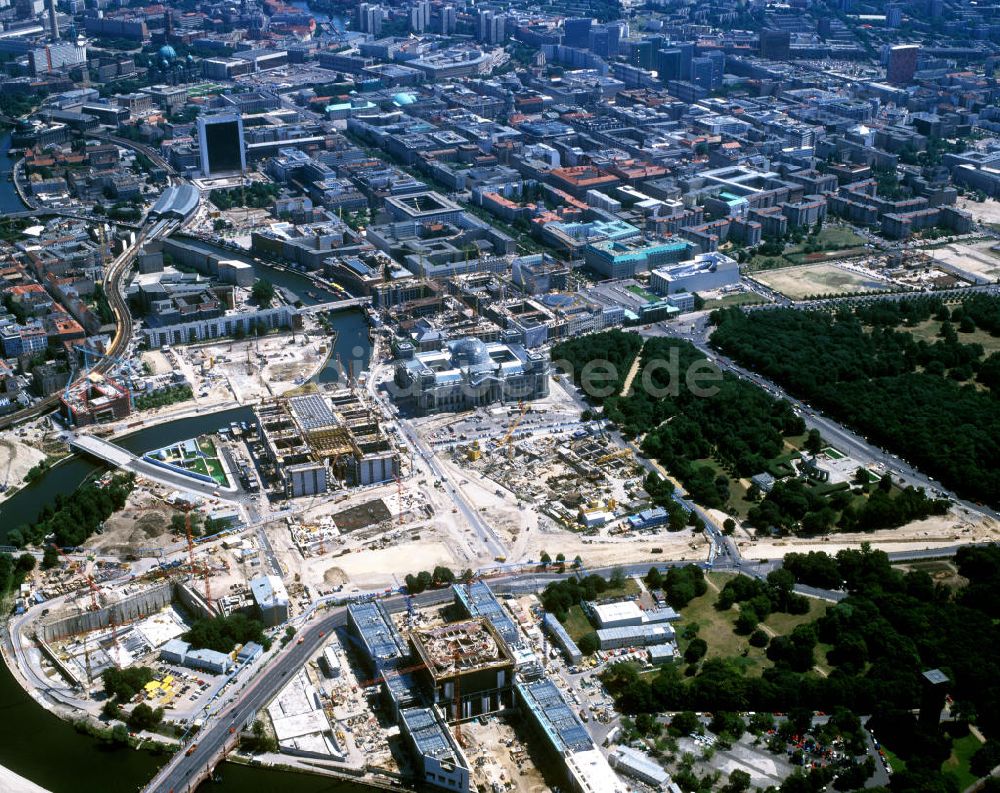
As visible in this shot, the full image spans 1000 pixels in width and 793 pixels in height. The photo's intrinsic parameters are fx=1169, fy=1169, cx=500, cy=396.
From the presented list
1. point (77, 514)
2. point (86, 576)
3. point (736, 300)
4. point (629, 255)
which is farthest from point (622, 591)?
point (629, 255)

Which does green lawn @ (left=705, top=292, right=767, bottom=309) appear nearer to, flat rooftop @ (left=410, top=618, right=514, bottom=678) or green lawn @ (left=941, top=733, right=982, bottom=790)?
flat rooftop @ (left=410, top=618, right=514, bottom=678)

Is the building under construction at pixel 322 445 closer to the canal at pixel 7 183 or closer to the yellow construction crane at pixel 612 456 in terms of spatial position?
the yellow construction crane at pixel 612 456

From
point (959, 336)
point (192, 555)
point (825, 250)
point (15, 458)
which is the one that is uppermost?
point (825, 250)

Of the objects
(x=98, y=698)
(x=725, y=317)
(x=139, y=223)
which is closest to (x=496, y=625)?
(x=98, y=698)

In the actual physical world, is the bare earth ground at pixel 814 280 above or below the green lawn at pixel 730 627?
above

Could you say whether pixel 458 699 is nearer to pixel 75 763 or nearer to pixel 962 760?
pixel 75 763

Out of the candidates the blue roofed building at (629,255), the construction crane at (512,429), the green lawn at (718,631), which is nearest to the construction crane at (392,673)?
the green lawn at (718,631)

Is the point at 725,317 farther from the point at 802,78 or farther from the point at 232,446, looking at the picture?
the point at 802,78

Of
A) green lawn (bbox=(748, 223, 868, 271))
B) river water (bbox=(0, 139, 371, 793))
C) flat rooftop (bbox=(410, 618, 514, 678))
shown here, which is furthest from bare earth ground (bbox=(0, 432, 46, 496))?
green lawn (bbox=(748, 223, 868, 271))
